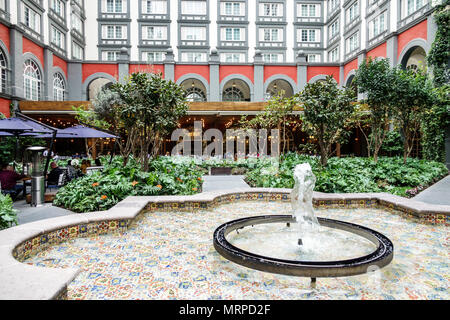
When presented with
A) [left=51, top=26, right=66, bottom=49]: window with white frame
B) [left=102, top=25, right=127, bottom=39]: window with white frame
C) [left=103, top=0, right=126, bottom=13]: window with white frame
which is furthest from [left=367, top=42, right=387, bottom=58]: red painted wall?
[left=51, top=26, right=66, bottom=49]: window with white frame

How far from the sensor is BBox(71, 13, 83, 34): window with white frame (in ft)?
81.0

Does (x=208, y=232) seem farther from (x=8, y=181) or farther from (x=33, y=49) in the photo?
(x=33, y=49)

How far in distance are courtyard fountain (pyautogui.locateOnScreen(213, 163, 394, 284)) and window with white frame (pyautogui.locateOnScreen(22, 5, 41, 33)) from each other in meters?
21.3

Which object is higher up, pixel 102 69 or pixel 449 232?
pixel 102 69

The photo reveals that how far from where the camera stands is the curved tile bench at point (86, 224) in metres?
2.05

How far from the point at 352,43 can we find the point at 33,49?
24.4 m

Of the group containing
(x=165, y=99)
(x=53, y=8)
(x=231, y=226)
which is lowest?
(x=231, y=226)

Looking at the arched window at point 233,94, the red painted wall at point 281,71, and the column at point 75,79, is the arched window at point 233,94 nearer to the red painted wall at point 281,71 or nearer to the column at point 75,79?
the red painted wall at point 281,71

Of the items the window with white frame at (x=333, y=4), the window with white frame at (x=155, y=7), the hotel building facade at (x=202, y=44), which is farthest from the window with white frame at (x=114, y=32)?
the window with white frame at (x=333, y=4)

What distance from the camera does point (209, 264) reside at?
10.6 ft
